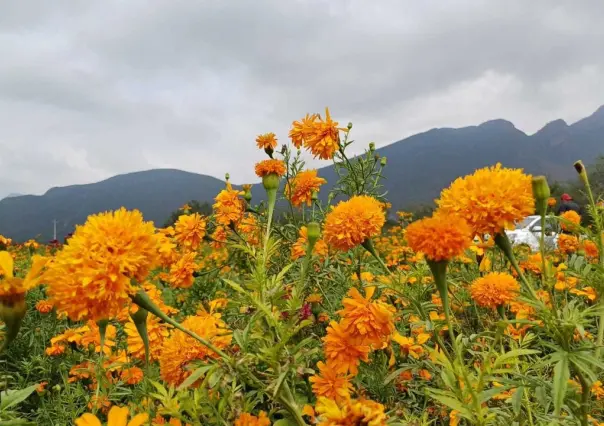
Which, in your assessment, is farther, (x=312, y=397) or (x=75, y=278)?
(x=312, y=397)

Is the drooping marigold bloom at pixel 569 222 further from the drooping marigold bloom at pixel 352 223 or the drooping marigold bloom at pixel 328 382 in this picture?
the drooping marigold bloom at pixel 328 382

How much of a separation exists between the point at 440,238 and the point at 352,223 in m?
0.56

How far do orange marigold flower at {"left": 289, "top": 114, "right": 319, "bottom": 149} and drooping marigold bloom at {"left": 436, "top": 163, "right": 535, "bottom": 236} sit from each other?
4.46ft

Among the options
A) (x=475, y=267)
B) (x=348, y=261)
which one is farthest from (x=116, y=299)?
(x=475, y=267)

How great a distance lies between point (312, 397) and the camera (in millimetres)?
1424

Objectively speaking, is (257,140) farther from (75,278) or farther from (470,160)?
(470,160)

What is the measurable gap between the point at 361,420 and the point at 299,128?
1.92 meters

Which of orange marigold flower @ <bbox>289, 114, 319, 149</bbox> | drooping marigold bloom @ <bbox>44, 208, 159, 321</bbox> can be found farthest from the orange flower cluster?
drooping marigold bloom @ <bbox>44, 208, 159, 321</bbox>

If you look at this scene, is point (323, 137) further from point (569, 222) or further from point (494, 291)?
point (569, 222)

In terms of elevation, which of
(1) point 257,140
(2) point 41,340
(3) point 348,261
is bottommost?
(2) point 41,340

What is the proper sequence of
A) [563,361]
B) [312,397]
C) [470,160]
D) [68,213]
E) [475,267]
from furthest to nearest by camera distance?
[470,160], [68,213], [475,267], [312,397], [563,361]

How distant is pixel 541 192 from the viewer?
1.05m

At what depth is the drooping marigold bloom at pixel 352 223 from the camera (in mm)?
1551

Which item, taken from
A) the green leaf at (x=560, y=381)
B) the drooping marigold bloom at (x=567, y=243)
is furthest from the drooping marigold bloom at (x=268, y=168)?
the drooping marigold bloom at (x=567, y=243)
